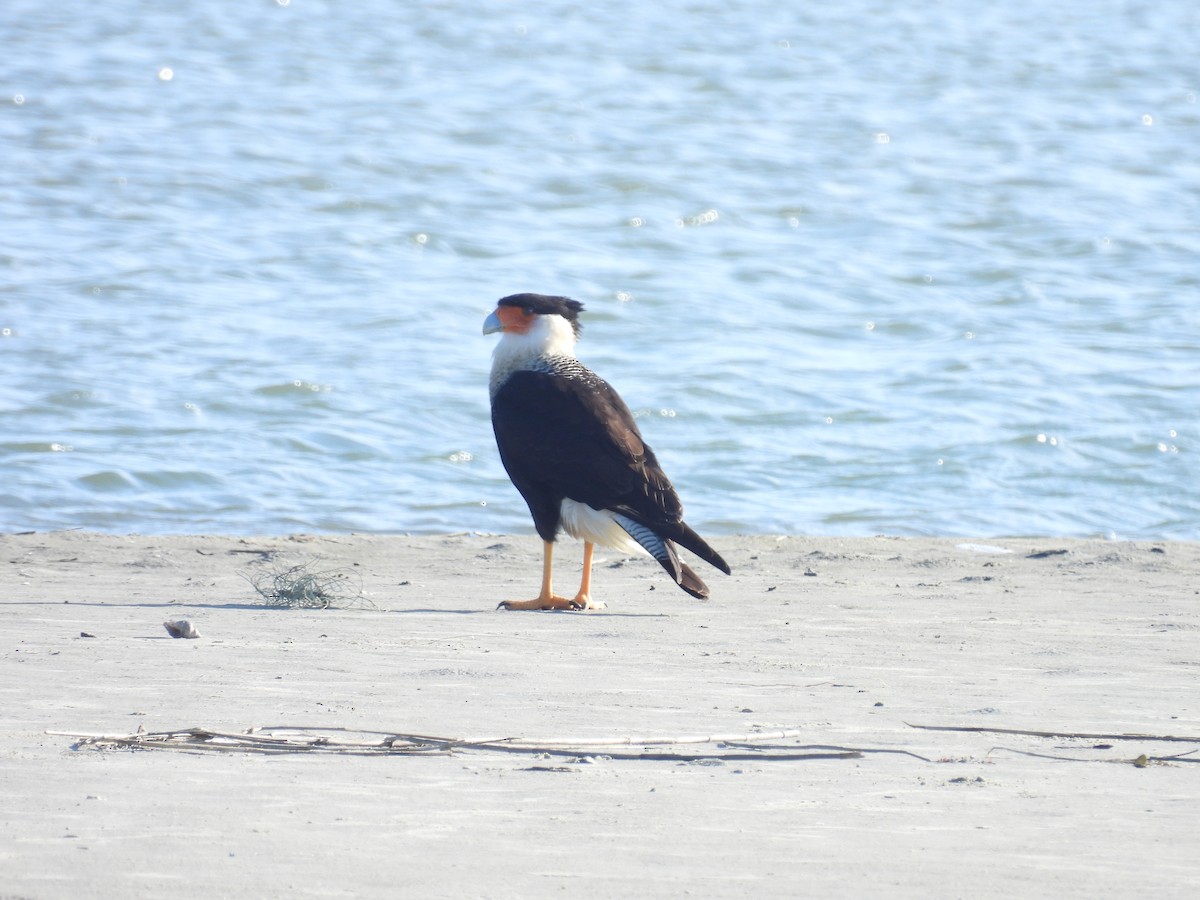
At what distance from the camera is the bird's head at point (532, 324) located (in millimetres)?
7488

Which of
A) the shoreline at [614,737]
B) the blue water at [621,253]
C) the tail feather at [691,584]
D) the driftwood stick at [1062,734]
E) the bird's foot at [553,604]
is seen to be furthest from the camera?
the blue water at [621,253]

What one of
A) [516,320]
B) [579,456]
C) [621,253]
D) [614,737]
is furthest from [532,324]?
[621,253]

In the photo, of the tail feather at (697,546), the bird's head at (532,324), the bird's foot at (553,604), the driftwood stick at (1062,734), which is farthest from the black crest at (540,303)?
the driftwood stick at (1062,734)

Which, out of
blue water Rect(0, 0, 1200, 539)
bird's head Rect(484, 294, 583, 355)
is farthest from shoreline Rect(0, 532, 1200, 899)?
blue water Rect(0, 0, 1200, 539)

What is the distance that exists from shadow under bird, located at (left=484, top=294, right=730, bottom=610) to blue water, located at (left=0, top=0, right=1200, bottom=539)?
276 cm

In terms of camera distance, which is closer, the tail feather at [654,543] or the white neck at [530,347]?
the tail feather at [654,543]

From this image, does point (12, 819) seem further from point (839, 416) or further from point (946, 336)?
point (946, 336)

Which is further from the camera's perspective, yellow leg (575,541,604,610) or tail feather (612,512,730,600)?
yellow leg (575,541,604,610)

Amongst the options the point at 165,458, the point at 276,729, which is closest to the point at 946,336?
the point at 165,458

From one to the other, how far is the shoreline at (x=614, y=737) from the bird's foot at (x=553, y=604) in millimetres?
138

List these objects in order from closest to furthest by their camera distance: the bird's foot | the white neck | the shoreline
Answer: the shoreline
the bird's foot
the white neck

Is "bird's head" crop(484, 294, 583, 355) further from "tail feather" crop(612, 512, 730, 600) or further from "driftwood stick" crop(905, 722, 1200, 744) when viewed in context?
"driftwood stick" crop(905, 722, 1200, 744)

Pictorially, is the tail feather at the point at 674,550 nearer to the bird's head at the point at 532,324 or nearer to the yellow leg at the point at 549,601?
the yellow leg at the point at 549,601

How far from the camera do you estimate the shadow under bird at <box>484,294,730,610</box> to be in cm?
691
